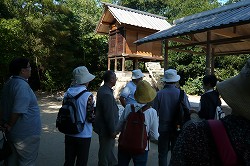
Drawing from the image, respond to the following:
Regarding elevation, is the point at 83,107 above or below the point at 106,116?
above

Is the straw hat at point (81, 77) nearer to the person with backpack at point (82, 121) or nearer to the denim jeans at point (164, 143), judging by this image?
the person with backpack at point (82, 121)

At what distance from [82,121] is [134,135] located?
2.74ft

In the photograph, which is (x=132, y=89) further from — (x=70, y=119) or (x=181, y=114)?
(x=70, y=119)

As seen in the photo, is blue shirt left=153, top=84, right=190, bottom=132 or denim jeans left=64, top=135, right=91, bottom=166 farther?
blue shirt left=153, top=84, right=190, bottom=132

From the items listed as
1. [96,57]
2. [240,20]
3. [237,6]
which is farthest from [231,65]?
[240,20]

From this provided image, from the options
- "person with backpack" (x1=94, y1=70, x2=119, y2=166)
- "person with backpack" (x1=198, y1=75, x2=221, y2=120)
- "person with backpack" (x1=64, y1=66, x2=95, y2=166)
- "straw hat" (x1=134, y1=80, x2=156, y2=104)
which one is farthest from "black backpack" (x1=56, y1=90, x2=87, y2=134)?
"person with backpack" (x1=198, y1=75, x2=221, y2=120)

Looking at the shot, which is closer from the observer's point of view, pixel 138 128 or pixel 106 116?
pixel 138 128

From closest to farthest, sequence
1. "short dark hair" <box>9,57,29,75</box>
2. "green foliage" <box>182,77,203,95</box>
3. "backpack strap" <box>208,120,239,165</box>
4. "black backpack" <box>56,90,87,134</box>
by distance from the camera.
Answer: "backpack strap" <box>208,120,239,165</box> → "short dark hair" <box>9,57,29,75</box> → "black backpack" <box>56,90,87,134</box> → "green foliage" <box>182,77,203,95</box>

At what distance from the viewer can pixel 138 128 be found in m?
2.90

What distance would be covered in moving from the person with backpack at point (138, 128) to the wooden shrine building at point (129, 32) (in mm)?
12302

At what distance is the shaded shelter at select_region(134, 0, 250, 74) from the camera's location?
6363 millimetres

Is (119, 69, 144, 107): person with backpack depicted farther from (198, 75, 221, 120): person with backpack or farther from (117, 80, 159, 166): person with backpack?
(117, 80, 159, 166): person with backpack

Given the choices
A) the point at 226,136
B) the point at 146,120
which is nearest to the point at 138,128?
the point at 146,120

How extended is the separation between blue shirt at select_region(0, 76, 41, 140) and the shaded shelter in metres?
4.74
